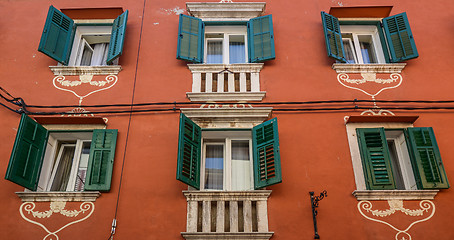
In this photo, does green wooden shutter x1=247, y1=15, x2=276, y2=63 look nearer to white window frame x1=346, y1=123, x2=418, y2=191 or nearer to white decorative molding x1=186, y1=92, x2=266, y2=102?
→ white decorative molding x1=186, y1=92, x2=266, y2=102

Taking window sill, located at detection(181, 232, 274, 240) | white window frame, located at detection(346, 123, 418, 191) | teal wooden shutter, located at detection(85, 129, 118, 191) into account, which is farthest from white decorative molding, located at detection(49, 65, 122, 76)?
white window frame, located at detection(346, 123, 418, 191)

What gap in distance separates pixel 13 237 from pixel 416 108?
24.0ft

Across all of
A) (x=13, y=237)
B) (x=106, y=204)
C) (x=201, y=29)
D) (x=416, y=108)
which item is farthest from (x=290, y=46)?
(x=13, y=237)

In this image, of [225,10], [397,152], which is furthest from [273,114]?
[225,10]

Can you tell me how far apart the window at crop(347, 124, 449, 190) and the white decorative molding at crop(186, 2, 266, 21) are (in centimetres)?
342

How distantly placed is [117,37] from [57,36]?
123 centimetres

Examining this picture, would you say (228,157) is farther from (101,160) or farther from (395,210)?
(395,210)

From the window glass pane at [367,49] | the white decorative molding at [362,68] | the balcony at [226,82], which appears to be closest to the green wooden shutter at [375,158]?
the white decorative molding at [362,68]

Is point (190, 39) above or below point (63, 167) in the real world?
above

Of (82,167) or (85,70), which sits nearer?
(82,167)

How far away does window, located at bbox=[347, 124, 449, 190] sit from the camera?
7.55 meters

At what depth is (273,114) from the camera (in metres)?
8.47

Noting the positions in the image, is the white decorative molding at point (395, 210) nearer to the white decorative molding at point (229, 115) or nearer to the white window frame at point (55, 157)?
the white decorative molding at point (229, 115)

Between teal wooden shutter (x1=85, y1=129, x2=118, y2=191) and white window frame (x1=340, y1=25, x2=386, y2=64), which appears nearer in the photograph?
teal wooden shutter (x1=85, y1=129, x2=118, y2=191)
